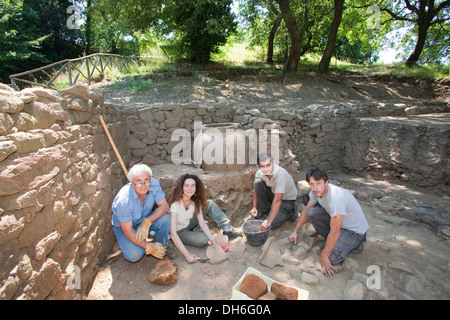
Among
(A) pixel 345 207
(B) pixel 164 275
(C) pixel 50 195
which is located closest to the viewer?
(C) pixel 50 195

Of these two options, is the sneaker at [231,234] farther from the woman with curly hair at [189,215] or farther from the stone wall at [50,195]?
the stone wall at [50,195]

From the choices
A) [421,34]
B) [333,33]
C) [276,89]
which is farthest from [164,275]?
[421,34]

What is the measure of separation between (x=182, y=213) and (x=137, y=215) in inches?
21.6

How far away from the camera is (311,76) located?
9711 mm

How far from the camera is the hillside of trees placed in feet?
27.6

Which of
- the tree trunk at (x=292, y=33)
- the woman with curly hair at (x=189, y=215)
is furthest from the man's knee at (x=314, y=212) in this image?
the tree trunk at (x=292, y=33)

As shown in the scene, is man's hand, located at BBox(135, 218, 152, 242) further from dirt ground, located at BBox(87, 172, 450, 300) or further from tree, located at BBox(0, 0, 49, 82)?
tree, located at BBox(0, 0, 49, 82)

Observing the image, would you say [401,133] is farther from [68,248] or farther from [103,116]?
[68,248]

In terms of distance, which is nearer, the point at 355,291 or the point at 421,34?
the point at 355,291

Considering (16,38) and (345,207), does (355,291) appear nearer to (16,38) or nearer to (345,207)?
(345,207)

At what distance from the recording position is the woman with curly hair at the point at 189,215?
2.99 m

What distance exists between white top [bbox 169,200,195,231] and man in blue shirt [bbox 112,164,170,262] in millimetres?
142

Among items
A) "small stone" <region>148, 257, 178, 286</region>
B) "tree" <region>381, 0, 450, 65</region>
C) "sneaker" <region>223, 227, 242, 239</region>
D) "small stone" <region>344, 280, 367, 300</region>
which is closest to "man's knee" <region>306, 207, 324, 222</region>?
"small stone" <region>344, 280, 367, 300</region>

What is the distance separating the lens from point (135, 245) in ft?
9.25
